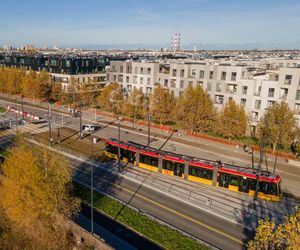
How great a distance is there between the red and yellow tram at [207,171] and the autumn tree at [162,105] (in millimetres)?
21202

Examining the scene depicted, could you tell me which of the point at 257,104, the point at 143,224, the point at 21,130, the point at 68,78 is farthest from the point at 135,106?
the point at 143,224

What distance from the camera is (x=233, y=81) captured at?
5656cm

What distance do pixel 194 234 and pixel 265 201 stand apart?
36.0 ft

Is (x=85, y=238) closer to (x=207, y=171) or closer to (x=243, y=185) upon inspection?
(x=207, y=171)

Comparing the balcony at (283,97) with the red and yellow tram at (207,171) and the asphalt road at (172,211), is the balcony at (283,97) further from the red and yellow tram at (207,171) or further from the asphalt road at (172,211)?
the asphalt road at (172,211)

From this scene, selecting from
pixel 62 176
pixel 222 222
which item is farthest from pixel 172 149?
pixel 62 176

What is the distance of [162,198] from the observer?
31359 millimetres

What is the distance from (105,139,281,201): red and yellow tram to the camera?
30.8m

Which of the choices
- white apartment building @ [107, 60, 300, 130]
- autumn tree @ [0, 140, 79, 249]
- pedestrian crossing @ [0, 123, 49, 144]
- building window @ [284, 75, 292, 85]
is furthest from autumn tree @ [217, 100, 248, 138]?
pedestrian crossing @ [0, 123, 49, 144]

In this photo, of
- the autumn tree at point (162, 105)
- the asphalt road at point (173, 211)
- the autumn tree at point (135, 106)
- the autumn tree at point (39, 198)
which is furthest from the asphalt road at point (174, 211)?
the autumn tree at point (135, 106)

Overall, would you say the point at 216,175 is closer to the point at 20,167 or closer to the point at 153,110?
the point at 20,167

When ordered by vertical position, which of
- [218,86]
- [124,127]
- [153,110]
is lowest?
[124,127]

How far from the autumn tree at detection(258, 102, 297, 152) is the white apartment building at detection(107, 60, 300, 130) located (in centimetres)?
527

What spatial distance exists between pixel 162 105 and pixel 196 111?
9.19 m
